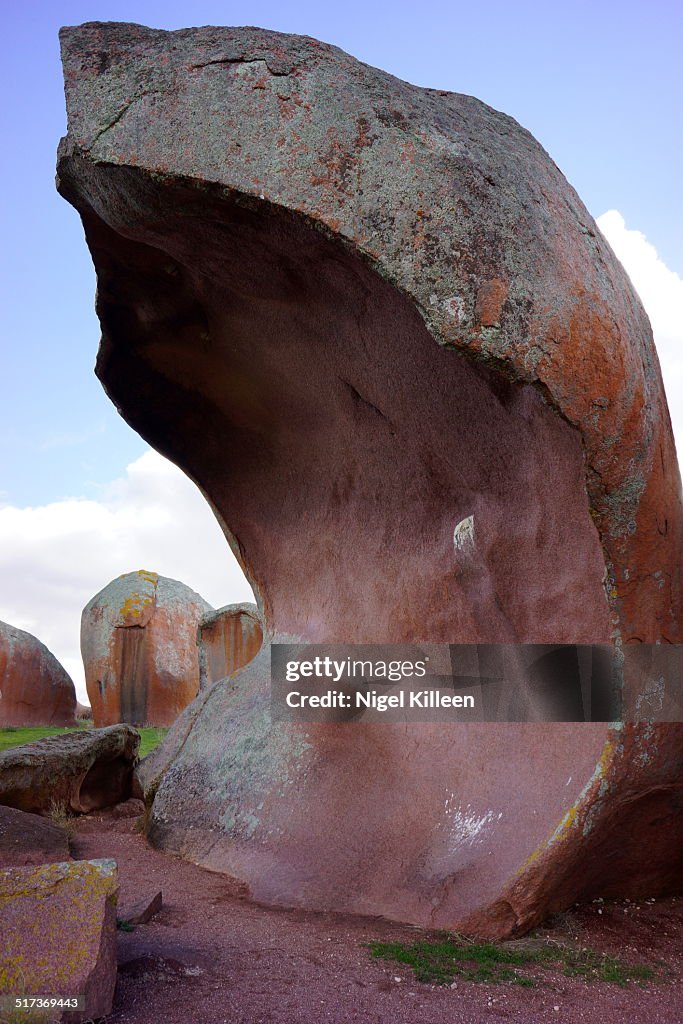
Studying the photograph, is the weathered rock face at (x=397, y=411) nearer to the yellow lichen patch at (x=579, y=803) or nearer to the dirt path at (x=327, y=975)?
the yellow lichen patch at (x=579, y=803)

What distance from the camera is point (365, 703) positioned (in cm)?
511

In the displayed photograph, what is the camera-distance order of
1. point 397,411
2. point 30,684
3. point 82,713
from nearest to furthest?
point 397,411, point 30,684, point 82,713

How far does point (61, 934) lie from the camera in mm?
2682

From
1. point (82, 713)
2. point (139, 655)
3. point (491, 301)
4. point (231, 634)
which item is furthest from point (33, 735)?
point (491, 301)

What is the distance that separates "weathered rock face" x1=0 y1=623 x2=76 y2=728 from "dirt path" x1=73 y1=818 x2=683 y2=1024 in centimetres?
1407

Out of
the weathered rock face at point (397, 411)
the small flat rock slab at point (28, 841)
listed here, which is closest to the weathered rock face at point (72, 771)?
the weathered rock face at point (397, 411)

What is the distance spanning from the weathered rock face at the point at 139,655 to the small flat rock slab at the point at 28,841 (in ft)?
40.4

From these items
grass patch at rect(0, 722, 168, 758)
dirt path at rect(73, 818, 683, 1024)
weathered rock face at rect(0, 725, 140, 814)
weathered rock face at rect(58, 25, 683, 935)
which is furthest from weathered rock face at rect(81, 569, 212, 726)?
dirt path at rect(73, 818, 683, 1024)

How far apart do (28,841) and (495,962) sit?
7.85 ft

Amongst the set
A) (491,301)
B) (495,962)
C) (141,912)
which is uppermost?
(491,301)

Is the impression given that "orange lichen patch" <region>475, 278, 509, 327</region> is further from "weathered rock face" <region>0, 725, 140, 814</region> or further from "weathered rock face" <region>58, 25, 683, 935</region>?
"weathered rock face" <region>0, 725, 140, 814</region>

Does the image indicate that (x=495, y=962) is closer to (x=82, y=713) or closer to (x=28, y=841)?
(x=28, y=841)

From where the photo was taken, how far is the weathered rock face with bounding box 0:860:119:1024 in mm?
2588

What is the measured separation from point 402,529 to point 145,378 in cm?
197
